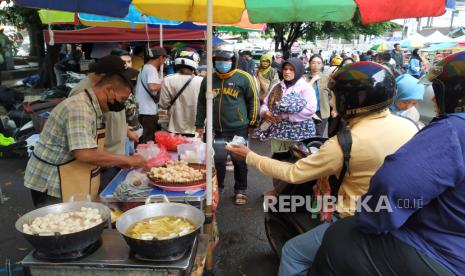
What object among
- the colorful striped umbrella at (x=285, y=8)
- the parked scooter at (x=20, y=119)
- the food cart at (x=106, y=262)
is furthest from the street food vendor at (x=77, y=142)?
the parked scooter at (x=20, y=119)

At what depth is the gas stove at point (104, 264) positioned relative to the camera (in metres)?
1.83

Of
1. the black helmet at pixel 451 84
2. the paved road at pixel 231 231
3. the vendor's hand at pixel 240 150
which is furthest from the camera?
the paved road at pixel 231 231

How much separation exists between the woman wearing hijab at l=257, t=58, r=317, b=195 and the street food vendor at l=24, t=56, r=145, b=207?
230cm

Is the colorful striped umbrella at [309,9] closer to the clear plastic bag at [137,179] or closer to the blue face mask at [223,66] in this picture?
the blue face mask at [223,66]

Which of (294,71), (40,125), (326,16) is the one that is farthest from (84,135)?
(40,125)

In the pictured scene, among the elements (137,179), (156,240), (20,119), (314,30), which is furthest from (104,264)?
(314,30)

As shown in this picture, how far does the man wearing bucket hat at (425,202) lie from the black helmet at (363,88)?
359 mm

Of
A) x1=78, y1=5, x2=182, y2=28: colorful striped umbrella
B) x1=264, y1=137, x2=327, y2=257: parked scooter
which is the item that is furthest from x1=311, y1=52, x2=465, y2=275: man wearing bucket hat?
x1=78, y1=5, x2=182, y2=28: colorful striped umbrella

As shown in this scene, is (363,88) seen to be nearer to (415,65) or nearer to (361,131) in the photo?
(361,131)

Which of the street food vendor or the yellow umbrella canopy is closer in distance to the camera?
the street food vendor

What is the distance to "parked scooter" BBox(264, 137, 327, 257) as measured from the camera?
107 inches

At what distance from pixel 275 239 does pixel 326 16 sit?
2.01 metres

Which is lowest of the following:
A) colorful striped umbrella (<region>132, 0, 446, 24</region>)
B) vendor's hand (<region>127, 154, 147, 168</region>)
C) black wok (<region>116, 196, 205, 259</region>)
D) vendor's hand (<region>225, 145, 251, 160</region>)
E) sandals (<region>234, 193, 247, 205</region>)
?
sandals (<region>234, 193, 247, 205</region>)

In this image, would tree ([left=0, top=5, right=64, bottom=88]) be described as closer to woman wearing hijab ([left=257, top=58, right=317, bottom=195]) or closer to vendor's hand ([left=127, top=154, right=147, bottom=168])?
woman wearing hijab ([left=257, top=58, right=317, bottom=195])
